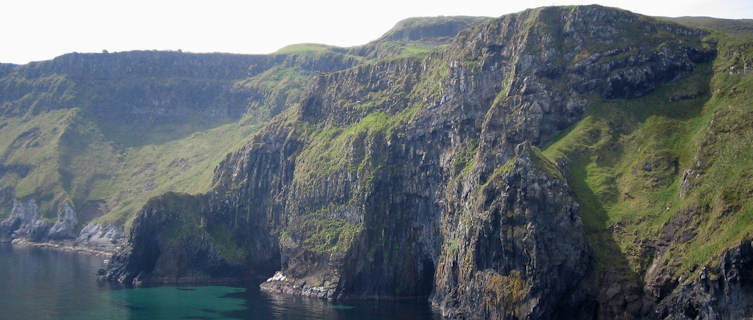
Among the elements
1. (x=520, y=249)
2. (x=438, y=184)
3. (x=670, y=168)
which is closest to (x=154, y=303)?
(x=438, y=184)

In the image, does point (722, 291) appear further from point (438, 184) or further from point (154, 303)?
point (154, 303)

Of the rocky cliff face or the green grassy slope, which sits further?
the rocky cliff face

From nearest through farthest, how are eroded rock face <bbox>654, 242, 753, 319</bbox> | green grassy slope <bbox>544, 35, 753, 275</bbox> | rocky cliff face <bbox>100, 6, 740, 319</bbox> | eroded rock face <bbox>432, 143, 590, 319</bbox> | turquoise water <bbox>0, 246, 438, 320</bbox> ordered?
eroded rock face <bbox>654, 242, 753, 319</bbox>, green grassy slope <bbox>544, 35, 753, 275</bbox>, eroded rock face <bbox>432, 143, 590, 319</bbox>, rocky cliff face <bbox>100, 6, 740, 319</bbox>, turquoise water <bbox>0, 246, 438, 320</bbox>

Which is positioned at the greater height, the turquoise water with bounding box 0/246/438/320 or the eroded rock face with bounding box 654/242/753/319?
the eroded rock face with bounding box 654/242/753/319

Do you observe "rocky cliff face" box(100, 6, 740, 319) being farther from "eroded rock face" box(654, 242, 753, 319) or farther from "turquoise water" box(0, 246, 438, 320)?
"eroded rock face" box(654, 242, 753, 319)

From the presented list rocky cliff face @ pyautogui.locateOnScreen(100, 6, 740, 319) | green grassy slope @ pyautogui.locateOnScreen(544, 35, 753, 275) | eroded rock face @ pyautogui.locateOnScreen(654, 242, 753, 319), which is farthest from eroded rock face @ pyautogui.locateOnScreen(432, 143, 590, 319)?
eroded rock face @ pyautogui.locateOnScreen(654, 242, 753, 319)

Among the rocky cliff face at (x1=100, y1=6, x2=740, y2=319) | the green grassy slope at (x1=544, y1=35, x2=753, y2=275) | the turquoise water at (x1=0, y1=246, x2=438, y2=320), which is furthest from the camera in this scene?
the turquoise water at (x1=0, y1=246, x2=438, y2=320)
